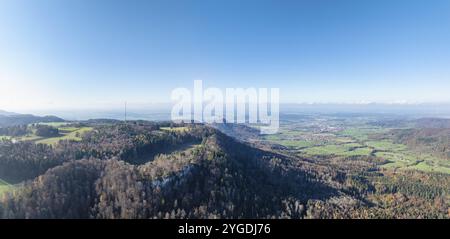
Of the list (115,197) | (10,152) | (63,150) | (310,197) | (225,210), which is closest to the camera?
(115,197)

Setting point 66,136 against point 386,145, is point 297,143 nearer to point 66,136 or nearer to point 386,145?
point 386,145

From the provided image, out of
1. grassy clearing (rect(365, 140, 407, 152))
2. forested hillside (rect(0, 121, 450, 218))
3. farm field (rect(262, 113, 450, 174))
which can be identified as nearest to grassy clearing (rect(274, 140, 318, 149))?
farm field (rect(262, 113, 450, 174))

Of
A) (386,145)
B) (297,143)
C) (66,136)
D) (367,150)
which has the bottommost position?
(386,145)

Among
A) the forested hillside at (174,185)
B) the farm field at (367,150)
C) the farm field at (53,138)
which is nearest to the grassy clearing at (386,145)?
the farm field at (367,150)

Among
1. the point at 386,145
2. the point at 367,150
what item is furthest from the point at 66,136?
the point at 386,145

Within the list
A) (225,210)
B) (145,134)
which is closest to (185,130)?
(145,134)

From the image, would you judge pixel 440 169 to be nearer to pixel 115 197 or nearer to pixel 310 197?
pixel 310 197

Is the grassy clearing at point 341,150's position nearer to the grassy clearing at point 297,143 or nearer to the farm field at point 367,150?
the farm field at point 367,150

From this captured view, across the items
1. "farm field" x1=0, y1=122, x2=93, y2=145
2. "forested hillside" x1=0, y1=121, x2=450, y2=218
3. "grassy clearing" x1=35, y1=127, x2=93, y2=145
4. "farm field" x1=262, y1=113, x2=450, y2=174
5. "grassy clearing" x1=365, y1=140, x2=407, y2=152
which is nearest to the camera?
"forested hillside" x1=0, y1=121, x2=450, y2=218

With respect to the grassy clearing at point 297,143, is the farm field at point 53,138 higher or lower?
higher

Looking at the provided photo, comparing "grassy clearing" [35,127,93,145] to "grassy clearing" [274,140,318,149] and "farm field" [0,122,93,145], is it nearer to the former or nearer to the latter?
"farm field" [0,122,93,145]
